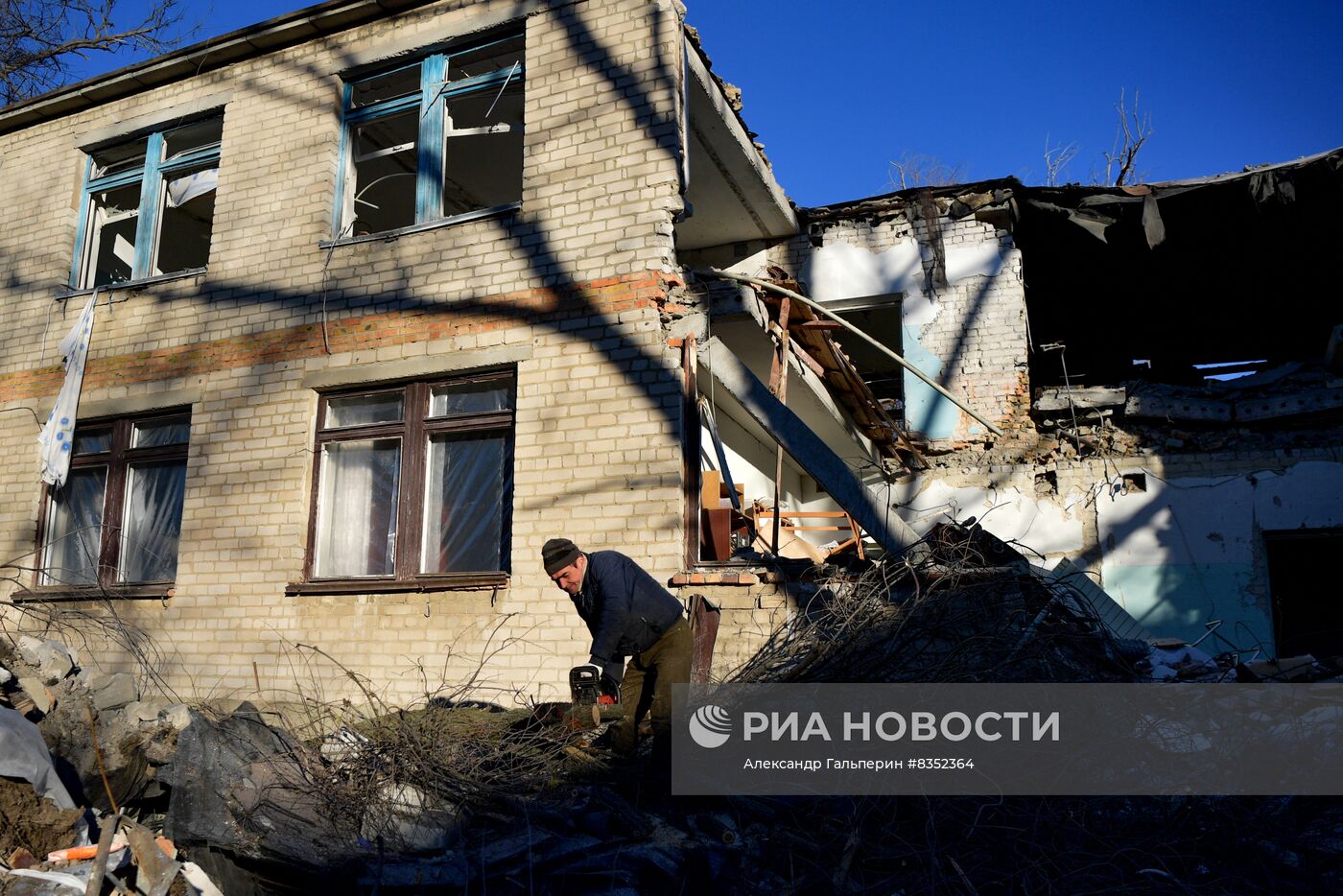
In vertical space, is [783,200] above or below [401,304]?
above

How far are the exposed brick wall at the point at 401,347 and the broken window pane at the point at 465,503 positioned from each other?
0.34 m

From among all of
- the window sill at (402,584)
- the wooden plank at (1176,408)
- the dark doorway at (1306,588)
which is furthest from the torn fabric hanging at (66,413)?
the dark doorway at (1306,588)

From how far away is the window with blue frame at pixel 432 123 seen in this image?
8.65 meters

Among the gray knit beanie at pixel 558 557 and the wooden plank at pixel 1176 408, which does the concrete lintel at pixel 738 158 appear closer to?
the wooden plank at pixel 1176 408

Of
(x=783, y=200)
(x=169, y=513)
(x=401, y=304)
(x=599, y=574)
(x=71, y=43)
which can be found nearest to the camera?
(x=599, y=574)

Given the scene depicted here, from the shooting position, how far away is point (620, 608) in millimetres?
5078

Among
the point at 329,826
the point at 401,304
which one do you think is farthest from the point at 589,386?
the point at 329,826

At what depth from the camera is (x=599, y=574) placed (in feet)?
17.0

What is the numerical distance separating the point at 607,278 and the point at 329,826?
172 inches

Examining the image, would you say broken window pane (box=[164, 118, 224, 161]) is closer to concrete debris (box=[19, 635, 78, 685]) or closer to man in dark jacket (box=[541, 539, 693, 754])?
concrete debris (box=[19, 635, 78, 685])

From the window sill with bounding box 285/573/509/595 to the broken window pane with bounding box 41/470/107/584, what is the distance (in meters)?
2.87

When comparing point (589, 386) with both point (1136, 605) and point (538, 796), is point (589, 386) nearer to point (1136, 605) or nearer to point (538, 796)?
point (538, 796)

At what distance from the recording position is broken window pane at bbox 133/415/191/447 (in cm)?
923

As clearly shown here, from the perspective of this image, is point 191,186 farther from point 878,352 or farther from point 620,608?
point 878,352
